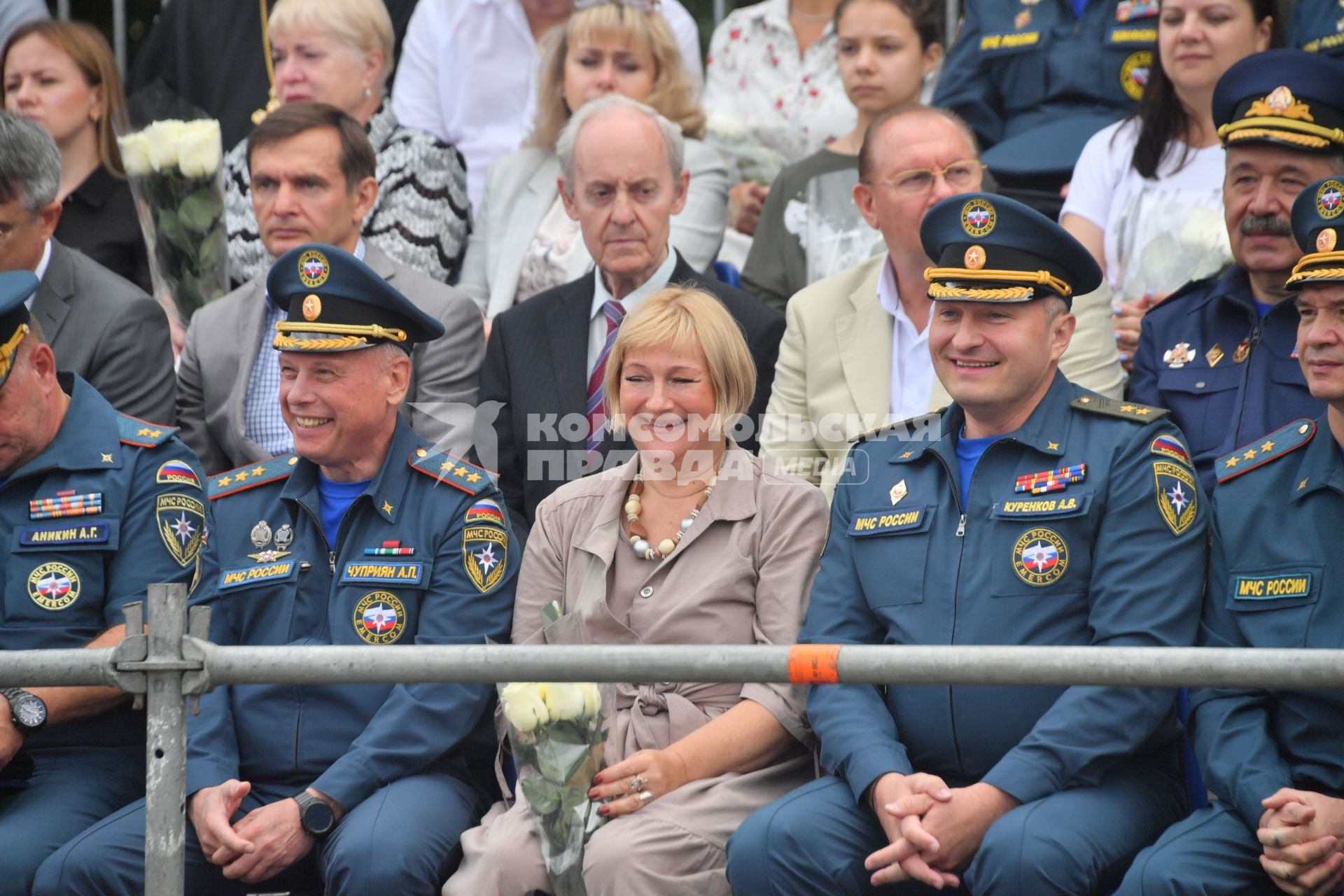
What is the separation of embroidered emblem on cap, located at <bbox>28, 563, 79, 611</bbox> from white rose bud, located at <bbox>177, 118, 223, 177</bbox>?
198 centimetres

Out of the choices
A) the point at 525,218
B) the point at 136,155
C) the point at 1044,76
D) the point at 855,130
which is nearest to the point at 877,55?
the point at 855,130

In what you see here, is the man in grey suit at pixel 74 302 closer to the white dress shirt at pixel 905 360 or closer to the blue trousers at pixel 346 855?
the blue trousers at pixel 346 855

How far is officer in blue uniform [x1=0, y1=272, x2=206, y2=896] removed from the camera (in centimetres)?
414

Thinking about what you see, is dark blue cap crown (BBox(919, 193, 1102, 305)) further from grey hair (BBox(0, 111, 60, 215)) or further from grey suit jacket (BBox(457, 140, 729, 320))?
grey hair (BBox(0, 111, 60, 215))

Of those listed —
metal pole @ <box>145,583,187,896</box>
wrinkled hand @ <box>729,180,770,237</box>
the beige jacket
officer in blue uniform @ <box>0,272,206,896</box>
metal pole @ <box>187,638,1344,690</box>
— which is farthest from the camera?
wrinkled hand @ <box>729,180,770,237</box>

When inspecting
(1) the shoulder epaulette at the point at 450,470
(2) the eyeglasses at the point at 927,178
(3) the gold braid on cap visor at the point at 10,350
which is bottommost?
(1) the shoulder epaulette at the point at 450,470

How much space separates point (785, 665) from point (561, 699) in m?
0.90

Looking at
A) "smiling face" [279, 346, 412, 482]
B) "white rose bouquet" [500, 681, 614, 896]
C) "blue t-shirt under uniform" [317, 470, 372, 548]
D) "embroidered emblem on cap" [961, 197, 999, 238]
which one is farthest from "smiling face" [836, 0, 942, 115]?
"white rose bouquet" [500, 681, 614, 896]

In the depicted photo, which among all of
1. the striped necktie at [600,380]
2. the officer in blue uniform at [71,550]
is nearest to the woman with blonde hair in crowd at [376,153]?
the striped necktie at [600,380]

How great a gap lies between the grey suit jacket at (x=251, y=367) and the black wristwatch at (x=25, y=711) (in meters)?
1.30

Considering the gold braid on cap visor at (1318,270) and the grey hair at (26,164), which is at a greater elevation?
the grey hair at (26,164)

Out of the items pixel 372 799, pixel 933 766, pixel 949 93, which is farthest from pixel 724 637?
pixel 949 93

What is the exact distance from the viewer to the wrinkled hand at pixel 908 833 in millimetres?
3525

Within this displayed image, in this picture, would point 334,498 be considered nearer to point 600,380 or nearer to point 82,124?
point 600,380
